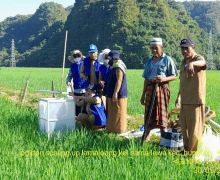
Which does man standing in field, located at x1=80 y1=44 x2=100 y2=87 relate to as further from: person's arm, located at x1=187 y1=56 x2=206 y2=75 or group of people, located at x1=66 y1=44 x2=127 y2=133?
person's arm, located at x1=187 y1=56 x2=206 y2=75

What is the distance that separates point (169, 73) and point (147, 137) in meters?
0.99

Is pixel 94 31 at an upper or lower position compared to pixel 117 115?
upper

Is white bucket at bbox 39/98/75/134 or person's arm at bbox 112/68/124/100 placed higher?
person's arm at bbox 112/68/124/100

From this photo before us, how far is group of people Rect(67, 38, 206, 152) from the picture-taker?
5.31 m

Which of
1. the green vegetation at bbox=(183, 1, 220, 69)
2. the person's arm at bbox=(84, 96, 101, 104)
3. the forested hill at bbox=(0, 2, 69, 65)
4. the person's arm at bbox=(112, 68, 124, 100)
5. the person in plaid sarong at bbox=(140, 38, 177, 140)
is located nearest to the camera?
the person in plaid sarong at bbox=(140, 38, 177, 140)

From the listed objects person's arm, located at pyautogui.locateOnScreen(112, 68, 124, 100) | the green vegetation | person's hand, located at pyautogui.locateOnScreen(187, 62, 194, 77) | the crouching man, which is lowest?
the crouching man

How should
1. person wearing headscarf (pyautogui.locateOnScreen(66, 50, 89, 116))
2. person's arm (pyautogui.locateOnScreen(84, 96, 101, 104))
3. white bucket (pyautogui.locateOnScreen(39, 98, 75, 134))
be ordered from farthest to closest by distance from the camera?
person wearing headscarf (pyautogui.locateOnScreen(66, 50, 89, 116)), person's arm (pyautogui.locateOnScreen(84, 96, 101, 104)), white bucket (pyautogui.locateOnScreen(39, 98, 75, 134))

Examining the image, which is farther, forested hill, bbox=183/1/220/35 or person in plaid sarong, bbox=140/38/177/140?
forested hill, bbox=183/1/220/35

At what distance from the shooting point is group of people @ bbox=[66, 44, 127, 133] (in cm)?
682

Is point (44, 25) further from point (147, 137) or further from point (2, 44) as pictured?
point (147, 137)

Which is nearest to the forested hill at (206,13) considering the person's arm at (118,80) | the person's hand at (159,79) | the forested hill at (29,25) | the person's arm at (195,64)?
the forested hill at (29,25)

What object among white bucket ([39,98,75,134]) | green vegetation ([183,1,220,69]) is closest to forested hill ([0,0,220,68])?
white bucket ([39,98,75,134])

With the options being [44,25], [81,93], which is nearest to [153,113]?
[81,93]

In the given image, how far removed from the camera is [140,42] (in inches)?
2016
